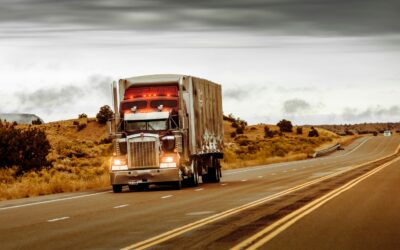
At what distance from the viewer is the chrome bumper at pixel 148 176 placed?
30.6 m

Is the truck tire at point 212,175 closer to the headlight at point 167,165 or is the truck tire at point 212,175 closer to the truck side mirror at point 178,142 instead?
the truck side mirror at point 178,142

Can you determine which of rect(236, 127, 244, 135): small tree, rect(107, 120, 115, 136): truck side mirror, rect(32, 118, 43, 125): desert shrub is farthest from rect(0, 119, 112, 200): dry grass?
rect(236, 127, 244, 135): small tree

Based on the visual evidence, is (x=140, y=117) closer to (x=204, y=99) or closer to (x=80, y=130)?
(x=204, y=99)

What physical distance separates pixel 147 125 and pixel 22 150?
67.5ft

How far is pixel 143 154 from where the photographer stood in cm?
3084

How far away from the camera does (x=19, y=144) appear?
4988cm

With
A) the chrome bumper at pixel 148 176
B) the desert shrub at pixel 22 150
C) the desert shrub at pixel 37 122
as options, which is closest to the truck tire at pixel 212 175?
the chrome bumper at pixel 148 176

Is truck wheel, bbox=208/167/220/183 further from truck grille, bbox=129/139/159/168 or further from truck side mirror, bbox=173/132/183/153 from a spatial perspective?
truck grille, bbox=129/139/159/168

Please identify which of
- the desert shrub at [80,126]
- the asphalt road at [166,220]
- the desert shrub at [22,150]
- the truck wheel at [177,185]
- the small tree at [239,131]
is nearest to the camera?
the asphalt road at [166,220]

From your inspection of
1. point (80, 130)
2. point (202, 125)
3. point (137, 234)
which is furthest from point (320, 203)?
point (80, 130)

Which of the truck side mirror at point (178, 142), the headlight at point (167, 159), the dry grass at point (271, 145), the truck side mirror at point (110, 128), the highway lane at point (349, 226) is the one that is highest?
the dry grass at point (271, 145)

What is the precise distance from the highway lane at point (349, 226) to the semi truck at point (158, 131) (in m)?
9.01

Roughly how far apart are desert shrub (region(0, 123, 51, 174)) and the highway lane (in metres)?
29.3

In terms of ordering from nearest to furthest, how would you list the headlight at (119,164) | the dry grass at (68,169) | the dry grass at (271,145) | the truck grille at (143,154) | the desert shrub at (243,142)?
the truck grille at (143,154) < the headlight at (119,164) < the dry grass at (68,169) < the dry grass at (271,145) < the desert shrub at (243,142)
